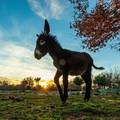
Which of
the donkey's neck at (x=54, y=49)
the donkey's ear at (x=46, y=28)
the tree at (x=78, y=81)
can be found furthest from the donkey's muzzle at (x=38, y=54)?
the tree at (x=78, y=81)

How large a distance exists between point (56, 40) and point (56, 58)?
884 millimetres

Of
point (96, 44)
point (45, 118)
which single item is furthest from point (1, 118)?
point (96, 44)

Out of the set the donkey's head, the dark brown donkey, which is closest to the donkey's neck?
the dark brown donkey

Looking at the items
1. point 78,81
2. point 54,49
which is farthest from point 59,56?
point 78,81

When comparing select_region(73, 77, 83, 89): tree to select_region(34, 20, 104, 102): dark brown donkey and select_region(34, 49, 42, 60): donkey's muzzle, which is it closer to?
select_region(34, 20, 104, 102): dark brown donkey

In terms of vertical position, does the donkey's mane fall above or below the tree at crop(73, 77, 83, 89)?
below

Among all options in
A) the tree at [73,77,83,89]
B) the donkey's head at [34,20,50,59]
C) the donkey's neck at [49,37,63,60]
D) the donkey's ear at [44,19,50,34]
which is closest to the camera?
the donkey's ear at [44,19,50,34]

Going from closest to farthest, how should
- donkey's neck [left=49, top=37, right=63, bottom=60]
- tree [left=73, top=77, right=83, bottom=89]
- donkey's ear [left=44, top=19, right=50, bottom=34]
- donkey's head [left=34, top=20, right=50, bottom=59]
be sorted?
1. donkey's ear [left=44, top=19, right=50, bottom=34]
2. donkey's head [left=34, top=20, right=50, bottom=59]
3. donkey's neck [left=49, top=37, right=63, bottom=60]
4. tree [left=73, top=77, right=83, bottom=89]

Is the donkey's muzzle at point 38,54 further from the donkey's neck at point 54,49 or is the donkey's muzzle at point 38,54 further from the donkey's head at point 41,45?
the donkey's neck at point 54,49

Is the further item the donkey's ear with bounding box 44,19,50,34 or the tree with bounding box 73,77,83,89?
the tree with bounding box 73,77,83,89

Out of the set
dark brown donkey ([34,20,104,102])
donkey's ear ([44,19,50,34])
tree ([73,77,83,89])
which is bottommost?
dark brown donkey ([34,20,104,102])

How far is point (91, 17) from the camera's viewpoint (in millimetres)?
22625

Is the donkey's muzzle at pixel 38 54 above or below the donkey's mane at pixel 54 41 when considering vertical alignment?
below

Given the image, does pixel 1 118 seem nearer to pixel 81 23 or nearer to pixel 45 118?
pixel 45 118
